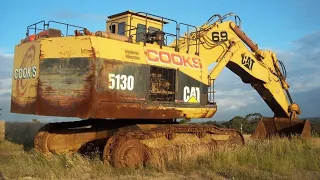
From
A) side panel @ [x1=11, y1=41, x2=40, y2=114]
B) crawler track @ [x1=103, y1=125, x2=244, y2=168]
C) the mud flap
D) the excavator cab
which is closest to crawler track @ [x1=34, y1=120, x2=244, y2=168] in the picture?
crawler track @ [x1=103, y1=125, x2=244, y2=168]

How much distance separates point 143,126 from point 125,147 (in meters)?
1.63

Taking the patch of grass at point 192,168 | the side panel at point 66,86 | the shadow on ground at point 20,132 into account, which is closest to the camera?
the patch of grass at point 192,168

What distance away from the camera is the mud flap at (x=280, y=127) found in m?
15.7

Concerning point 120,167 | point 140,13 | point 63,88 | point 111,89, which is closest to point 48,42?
point 63,88

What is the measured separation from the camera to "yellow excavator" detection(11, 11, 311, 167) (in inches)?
362

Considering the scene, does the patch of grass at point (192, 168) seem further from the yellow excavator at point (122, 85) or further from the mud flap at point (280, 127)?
the mud flap at point (280, 127)

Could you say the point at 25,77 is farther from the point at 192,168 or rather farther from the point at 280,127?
the point at 280,127

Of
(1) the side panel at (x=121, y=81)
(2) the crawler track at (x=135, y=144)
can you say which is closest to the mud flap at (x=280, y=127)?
(2) the crawler track at (x=135, y=144)

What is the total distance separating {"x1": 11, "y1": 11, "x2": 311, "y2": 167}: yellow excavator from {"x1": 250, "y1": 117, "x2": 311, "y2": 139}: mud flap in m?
4.12

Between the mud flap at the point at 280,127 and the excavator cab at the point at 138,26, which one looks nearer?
the excavator cab at the point at 138,26

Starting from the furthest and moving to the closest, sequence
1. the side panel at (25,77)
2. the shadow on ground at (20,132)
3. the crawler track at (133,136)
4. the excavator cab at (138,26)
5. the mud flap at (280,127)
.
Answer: the shadow on ground at (20,132) → the mud flap at (280,127) → the excavator cab at (138,26) → the side panel at (25,77) → the crawler track at (133,136)

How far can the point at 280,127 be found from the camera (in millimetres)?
16562

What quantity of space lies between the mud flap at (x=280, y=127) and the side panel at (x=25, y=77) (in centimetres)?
1023

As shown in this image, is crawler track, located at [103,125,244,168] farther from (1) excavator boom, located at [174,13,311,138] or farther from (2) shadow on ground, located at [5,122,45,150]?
(2) shadow on ground, located at [5,122,45,150]
